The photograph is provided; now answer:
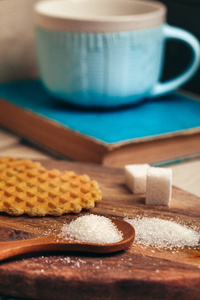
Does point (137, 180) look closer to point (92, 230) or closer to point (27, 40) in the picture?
point (92, 230)

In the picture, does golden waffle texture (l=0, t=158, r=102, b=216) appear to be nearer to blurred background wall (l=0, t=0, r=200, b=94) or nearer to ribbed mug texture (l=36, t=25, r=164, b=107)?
ribbed mug texture (l=36, t=25, r=164, b=107)

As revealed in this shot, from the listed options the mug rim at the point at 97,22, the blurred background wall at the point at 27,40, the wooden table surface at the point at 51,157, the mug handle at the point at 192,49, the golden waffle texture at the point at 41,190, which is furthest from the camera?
the blurred background wall at the point at 27,40

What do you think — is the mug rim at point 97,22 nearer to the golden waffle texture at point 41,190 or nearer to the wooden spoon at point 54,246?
the golden waffle texture at point 41,190

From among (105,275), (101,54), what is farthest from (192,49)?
(105,275)

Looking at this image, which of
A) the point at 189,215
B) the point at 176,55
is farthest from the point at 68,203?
the point at 176,55

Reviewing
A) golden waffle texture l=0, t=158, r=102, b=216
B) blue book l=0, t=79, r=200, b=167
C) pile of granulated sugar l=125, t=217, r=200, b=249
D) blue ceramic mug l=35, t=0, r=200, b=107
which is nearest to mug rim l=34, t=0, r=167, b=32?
blue ceramic mug l=35, t=0, r=200, b=107

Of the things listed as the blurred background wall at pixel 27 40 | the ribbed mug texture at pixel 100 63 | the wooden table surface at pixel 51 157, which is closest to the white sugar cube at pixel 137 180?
the wooden table surface at pixel 51 157

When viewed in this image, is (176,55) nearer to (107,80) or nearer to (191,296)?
(107,80)
